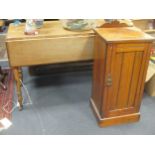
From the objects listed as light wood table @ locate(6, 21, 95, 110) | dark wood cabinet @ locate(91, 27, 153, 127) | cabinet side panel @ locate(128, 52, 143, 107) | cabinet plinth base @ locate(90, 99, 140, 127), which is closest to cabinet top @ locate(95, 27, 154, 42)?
dark wood cabinet @ locate(91, 27, 153, 127)

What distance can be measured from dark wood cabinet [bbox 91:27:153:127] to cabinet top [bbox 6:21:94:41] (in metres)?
0.31

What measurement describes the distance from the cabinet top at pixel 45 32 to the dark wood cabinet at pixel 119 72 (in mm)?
313

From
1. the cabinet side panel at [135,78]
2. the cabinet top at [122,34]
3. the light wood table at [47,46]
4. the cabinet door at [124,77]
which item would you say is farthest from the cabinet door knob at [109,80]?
the light wood table at [47,46]

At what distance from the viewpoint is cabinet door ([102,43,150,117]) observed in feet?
5.21

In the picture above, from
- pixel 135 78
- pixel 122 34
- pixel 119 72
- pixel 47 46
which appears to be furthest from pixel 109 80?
pixel 47 46

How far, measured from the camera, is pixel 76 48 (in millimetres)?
1970

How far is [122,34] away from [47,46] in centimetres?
72

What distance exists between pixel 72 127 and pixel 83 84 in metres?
0.85

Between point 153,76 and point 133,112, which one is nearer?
point 133,112

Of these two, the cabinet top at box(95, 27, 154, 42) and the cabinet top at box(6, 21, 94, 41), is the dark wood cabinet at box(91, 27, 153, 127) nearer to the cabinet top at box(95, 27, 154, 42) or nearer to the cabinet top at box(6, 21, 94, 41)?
the cabinet top at box(95, 27, 154, 42)

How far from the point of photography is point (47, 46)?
74.4 inches
